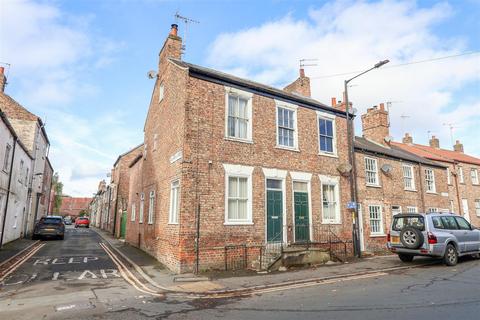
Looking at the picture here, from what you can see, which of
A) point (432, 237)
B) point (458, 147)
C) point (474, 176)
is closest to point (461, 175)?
point (474, 176)

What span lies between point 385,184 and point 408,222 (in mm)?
6980

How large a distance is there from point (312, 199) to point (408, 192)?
9.64 metres

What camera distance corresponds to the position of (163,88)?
15797 mm

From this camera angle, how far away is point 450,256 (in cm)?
1225

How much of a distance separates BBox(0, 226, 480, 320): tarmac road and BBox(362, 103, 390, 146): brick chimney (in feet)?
48.4

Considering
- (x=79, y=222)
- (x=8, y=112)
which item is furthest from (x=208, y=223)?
(x=79, y=222)

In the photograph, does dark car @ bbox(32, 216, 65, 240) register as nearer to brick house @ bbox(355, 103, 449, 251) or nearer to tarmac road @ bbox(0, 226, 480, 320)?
tarmac road @ bbox(0, 226, 480, 320)

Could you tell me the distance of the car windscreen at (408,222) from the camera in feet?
40.3

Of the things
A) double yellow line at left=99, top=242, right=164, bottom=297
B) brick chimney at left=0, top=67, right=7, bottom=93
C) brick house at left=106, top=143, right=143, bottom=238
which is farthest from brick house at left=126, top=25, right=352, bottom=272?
brick chimney at left=0, top=67, right=7, bottom=93

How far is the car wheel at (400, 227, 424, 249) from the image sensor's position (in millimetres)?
11930

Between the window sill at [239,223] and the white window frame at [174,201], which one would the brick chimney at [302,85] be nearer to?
the window sill at [239,223]

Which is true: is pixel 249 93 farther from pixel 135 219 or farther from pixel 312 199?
pixel 135 219

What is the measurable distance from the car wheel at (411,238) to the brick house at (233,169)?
10.6ft

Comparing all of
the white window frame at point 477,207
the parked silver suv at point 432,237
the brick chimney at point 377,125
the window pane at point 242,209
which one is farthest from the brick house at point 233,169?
the white window frame at point 477,207
